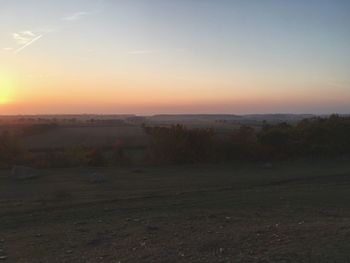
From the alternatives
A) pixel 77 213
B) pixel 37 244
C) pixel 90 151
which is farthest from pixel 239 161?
pixel 37 244

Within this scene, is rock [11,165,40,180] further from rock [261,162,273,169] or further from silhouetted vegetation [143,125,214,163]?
rock [261,162,273,169]

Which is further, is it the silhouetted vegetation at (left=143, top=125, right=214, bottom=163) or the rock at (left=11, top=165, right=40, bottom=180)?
the silhouetted vegetation at (left=143, top=125, right=214, bottom=163)

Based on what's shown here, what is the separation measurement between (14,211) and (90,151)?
895 inches

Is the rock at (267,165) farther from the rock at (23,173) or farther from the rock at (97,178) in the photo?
the rock at (23,173)

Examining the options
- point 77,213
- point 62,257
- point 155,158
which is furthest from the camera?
point 155,158

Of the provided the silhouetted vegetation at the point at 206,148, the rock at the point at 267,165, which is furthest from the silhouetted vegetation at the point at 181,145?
the rock at the point at 267,165

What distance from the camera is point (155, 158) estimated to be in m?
39.4

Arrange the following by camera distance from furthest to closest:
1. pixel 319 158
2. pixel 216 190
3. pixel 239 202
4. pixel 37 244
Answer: pixel 319 158 < pixel 216 190 < pixel 239 202 < pixel 37 244

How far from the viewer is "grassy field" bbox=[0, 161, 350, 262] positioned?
10.4 metres

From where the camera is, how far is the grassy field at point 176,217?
10.4 metres

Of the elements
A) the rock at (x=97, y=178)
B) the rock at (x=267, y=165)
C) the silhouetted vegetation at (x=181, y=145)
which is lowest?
the rock at (x=267, y=165)

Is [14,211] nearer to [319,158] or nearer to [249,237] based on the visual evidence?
[249,237]

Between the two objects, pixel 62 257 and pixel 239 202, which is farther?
pixel 239 202

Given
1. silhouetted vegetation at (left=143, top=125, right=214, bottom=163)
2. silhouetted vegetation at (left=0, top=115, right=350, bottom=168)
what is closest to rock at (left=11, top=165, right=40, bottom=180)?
silhouetted vegetation at (left=0, top=115, right=350, bottom=168)
